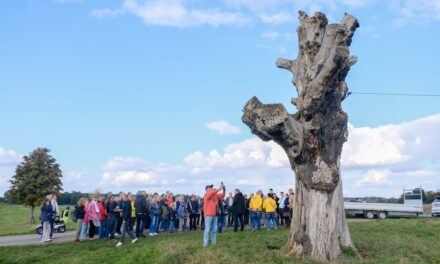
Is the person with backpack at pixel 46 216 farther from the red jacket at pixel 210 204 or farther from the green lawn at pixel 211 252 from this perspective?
the red jacket at pixel 210 204

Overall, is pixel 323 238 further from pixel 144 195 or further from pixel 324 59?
pixel 144 195

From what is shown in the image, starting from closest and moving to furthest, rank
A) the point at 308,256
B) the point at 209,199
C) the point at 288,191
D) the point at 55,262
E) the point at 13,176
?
the point at 308,256 < the point at 55,262 < the point at 209,199 < the point at 288,191 < the point at 13,176

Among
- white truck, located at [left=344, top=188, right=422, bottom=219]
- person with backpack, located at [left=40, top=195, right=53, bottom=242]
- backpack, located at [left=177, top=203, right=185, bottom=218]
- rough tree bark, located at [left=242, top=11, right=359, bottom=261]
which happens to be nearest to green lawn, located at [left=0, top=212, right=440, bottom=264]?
rough tree bark, located at [left=242, top=11, right=359, bottom=261]

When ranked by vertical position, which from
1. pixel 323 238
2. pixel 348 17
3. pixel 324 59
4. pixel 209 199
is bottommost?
pixel 323 238

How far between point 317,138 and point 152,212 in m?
10.2

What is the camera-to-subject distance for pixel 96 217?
18.6 meters

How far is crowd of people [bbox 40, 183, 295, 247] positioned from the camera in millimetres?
17453

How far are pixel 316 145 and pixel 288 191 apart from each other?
39.3 ft

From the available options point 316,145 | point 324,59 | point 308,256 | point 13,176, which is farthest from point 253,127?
point 13,176

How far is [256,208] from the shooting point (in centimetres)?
2039

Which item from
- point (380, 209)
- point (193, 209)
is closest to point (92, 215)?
point (193, 209)

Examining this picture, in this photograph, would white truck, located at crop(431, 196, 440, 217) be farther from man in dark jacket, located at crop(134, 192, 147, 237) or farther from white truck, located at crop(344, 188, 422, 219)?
man in dark jacket, located at crop(134, 192, 147, 237)

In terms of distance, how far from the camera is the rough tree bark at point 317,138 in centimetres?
1137

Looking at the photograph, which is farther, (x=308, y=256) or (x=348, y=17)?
(x=348, y=17)
